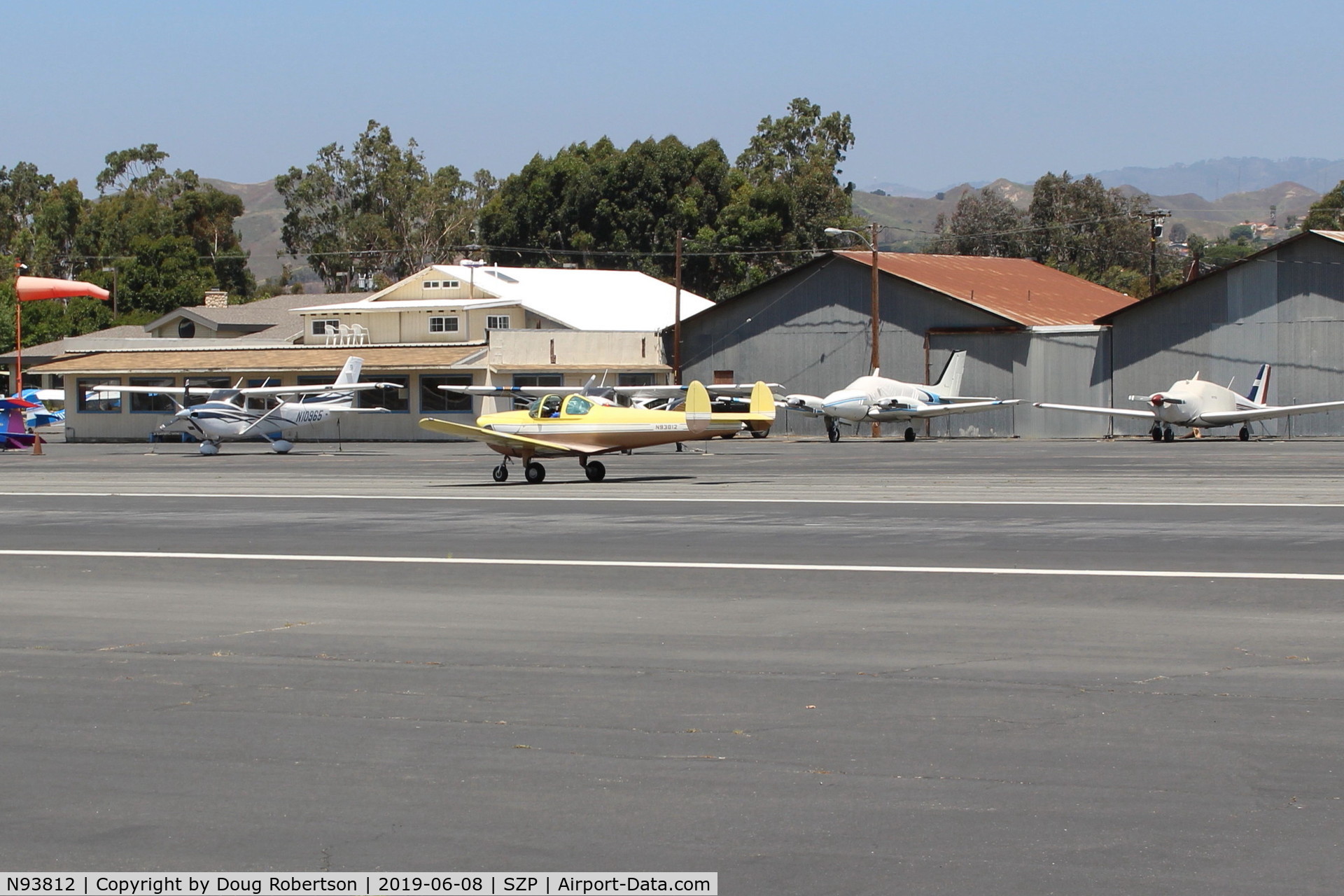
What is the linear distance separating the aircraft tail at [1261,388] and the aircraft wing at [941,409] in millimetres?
8313

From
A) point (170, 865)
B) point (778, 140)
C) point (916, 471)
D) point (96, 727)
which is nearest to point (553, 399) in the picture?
point (916, 471)

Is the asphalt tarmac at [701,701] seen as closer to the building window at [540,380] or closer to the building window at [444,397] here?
the building window at [444,397]

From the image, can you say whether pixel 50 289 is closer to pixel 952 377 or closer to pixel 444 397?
pixel 444 397

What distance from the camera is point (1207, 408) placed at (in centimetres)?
5106

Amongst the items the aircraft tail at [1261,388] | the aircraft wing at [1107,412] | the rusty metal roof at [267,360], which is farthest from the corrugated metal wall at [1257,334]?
the rusty metal roof at [267,360]

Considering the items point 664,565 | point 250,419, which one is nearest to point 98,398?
point 250,419

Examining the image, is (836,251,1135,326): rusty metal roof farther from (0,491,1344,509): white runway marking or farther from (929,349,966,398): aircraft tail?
(0,491,1344,509): white runway marking

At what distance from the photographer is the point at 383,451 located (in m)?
49.2

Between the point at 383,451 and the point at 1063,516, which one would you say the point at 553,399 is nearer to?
the point at 1063,516

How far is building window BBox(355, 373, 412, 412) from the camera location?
61.8 metres

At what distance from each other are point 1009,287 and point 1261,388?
52.1 feet

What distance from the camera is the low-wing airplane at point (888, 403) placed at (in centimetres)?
5481

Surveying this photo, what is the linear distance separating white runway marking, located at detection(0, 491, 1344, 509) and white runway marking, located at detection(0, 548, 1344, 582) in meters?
7.83

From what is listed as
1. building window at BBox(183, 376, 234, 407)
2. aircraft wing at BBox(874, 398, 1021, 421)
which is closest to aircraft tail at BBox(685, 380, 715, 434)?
aircraft wing at BBox(874, 398, 1021, 421)
